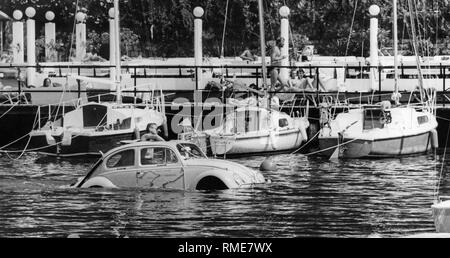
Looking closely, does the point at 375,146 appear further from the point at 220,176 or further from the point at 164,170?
the point at 164,170

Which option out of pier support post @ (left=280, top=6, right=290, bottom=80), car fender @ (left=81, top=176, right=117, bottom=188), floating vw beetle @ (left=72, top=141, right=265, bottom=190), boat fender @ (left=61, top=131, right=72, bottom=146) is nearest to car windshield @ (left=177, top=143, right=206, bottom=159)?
floating vw beetle @ (left=72, top=141, right=265, bottom=190)

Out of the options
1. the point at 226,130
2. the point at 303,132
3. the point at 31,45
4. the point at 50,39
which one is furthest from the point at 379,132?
the point at 50,39

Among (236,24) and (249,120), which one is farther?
(236,24)

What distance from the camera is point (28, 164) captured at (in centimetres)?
3862

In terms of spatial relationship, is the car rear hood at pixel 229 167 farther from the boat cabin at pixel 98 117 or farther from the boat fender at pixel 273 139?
the boat cabin at pixel 98 117

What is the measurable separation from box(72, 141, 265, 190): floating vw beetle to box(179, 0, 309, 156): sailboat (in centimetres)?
1103

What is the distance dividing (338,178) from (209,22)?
104 ft

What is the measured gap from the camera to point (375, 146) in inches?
1574

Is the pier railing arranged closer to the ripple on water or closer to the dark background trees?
A: the dark background trees

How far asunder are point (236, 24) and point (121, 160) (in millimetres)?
36212

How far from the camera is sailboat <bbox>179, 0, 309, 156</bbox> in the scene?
4016cm

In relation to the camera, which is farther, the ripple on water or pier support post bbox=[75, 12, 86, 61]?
pier support post bbox=[75, 12, 86, 61]

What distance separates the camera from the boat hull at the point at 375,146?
1570 inches
